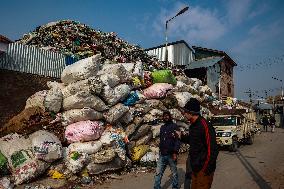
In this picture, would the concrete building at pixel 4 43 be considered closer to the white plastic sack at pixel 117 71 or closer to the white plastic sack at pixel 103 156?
the white plastic sack at pixel 117 71

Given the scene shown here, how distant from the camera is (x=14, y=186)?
24.1 ft

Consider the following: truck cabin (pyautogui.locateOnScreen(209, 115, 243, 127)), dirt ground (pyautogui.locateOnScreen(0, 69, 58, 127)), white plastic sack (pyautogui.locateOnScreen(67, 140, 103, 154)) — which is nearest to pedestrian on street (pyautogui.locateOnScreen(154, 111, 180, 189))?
white plastic sack (pyautogui.locateOnScreen(67, 140, 103, 154))

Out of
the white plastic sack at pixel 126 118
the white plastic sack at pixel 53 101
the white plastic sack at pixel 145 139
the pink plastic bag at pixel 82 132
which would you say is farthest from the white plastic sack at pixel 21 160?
the white plastic sack at pixel 145 139

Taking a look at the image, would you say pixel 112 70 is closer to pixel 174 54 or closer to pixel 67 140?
pixel 67 140

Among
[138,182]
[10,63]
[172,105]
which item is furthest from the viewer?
[172,105]

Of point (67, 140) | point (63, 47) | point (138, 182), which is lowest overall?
point (138, 182)

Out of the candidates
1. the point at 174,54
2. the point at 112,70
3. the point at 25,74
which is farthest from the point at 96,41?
the point at 174,54

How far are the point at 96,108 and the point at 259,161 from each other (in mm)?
7034

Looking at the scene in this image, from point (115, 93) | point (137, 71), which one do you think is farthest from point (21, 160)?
point (137, 71)

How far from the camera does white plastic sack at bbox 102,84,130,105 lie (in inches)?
387

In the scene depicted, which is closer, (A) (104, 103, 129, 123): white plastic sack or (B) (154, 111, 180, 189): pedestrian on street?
(B) (154, 111, 180, 189): pedestrian on street

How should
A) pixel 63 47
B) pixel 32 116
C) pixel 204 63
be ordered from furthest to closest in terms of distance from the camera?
1. pixel 204 63
2. pixel 63 47
3. pixel 32 116

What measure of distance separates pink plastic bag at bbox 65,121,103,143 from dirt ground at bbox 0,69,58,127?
3.06m

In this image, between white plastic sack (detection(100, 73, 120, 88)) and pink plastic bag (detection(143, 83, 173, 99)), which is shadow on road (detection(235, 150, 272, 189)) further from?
white plastic sack (detection(100, 73, 120, 88))
